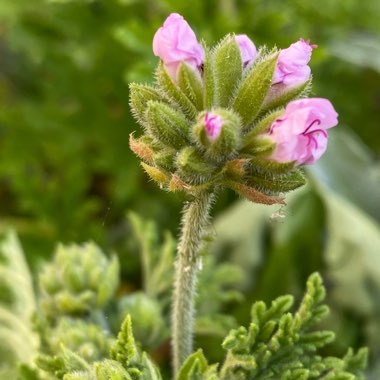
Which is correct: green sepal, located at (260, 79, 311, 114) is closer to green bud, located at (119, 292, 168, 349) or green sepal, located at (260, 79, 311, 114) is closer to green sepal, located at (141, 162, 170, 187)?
green sepal, located at (141, 162, 170, 187)

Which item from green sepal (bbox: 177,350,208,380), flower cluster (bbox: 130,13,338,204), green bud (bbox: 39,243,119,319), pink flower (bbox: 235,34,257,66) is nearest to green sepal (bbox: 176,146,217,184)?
flower cluster (bbox: 130,13,338,204)

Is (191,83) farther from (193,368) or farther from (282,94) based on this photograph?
(193,368)

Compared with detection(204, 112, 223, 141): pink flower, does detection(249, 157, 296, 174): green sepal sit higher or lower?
lower

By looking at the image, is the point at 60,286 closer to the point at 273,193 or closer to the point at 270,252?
the point at 273,193

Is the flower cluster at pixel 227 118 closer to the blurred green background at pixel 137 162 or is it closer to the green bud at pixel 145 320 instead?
the green bud at pixel 145 320

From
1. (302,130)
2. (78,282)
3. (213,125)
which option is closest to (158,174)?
(213,125)

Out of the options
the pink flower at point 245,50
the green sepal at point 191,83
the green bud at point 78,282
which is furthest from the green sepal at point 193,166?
the green bud at point 78,282
